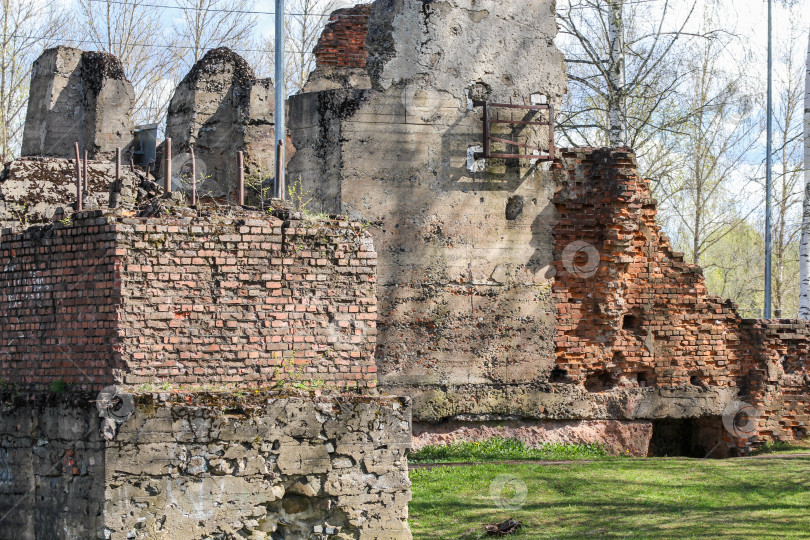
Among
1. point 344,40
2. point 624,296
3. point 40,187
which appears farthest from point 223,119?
point 624,296

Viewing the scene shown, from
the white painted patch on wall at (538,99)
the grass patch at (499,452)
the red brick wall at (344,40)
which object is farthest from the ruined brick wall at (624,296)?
the red brick wall at (344,40)

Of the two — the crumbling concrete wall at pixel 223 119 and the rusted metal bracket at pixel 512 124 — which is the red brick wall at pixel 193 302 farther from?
the crumbling concrete wall at pixel 223 119

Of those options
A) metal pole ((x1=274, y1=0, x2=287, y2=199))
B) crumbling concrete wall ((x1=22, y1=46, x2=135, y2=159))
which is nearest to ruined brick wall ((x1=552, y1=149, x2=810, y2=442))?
metal pole ((x1=274, y1=0, x2=287, y2=199))

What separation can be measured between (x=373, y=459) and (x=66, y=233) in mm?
3002

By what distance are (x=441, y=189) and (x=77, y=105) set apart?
7.53 m

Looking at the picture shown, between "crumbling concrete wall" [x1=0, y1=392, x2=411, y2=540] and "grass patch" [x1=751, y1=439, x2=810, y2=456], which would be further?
"grass patch" [x1=751, y1=439, x2=810, y2=456]

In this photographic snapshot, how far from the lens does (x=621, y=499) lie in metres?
9.51

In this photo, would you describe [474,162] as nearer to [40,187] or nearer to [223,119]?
[40,187]

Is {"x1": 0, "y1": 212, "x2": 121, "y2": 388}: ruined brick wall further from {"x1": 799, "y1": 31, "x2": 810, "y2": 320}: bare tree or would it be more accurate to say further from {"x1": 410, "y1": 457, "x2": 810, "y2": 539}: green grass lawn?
{"x1": 799, "y1": 31, "x2": 810, "y2": 320}: bare tree

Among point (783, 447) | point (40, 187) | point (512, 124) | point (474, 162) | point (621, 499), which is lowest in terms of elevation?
point (783, 447)

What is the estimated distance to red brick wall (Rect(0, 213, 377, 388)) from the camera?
7.34 m

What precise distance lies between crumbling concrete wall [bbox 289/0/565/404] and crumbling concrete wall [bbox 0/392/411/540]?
4466 mm

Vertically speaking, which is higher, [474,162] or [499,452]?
[474,162]

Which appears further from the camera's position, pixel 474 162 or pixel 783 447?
pixel 783 447
